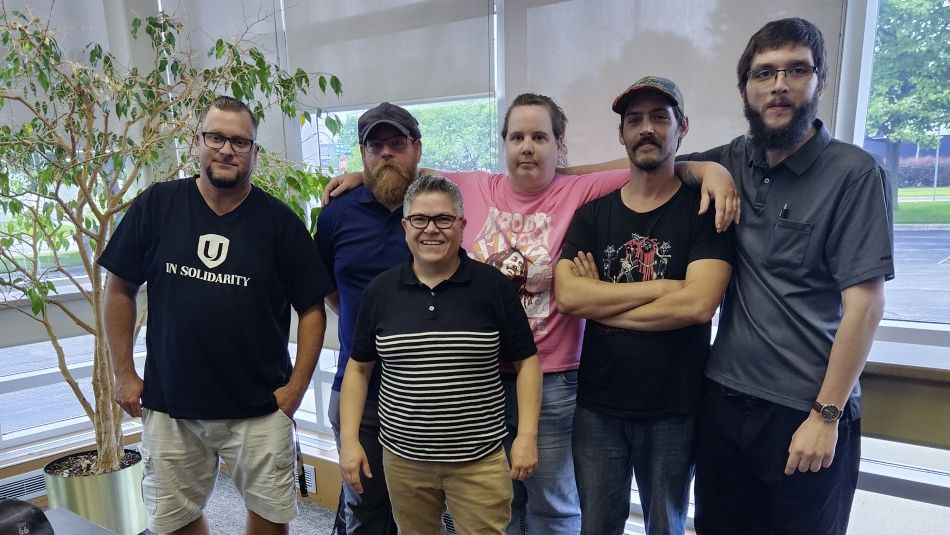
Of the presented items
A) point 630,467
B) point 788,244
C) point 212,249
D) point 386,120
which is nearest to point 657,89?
point 788,244

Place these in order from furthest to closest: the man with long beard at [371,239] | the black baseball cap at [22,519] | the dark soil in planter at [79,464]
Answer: the dark soil in planter at [79,464] < the man with long beard at [371,239] < the black baseball cap at [22,519]

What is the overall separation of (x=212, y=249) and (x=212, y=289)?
13 centimetres

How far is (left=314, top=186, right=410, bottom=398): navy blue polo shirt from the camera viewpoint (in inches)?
70.2

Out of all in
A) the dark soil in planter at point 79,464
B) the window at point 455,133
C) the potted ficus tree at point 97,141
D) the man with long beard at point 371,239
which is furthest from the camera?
the dark soil in planter at point 79,464

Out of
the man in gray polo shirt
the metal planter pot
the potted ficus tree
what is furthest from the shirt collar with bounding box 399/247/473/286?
the metal planter pot

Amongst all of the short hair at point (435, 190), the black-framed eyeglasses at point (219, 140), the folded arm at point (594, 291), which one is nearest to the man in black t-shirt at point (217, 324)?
the black-framed eyeglasses at point (219, 140)

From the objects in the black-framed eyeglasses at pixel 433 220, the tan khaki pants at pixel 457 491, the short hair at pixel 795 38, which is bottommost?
the tan khaki pants at pixel 457 491

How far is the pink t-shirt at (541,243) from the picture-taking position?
1.65 m

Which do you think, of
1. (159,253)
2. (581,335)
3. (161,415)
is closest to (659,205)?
(581,335)

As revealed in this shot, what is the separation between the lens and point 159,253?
5.77 ft

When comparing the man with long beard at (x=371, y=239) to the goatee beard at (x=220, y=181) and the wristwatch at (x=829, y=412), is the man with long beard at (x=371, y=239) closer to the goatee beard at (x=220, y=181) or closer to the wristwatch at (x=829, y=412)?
the goatee beard at (x=220, y=181)

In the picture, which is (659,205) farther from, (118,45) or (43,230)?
(118,45)

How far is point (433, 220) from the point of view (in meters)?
1.46

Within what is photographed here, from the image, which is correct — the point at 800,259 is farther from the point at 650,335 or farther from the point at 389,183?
the point at 389,183
